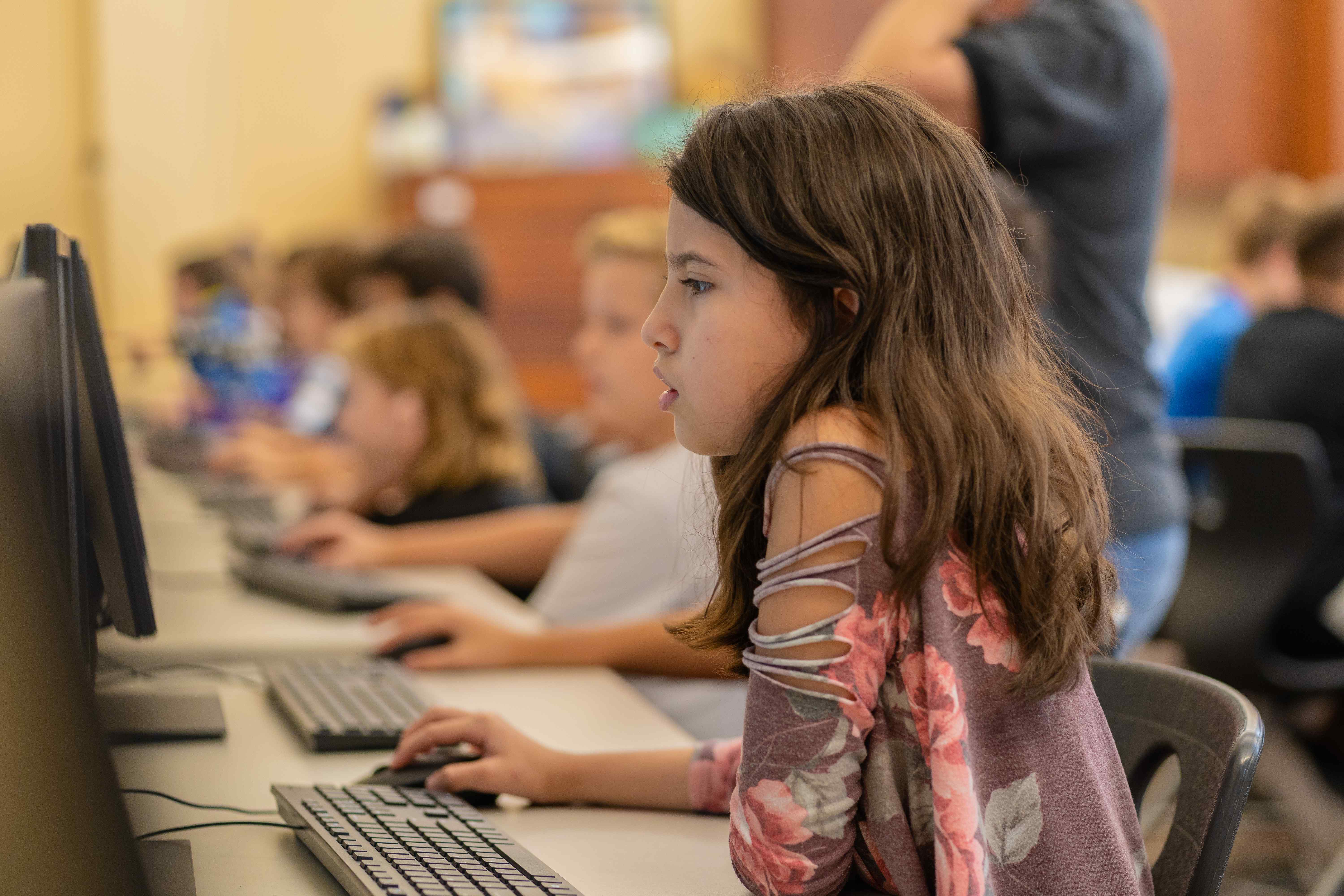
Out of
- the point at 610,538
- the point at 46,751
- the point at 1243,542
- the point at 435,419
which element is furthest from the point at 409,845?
the point at 1243,542

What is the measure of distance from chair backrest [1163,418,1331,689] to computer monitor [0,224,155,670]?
172 centimetres

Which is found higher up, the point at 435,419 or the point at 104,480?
the point at 104,480

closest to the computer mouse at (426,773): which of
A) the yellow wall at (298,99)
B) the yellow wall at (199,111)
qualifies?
the yellow wall at (199,111)

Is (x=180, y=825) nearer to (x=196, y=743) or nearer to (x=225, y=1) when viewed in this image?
(x=196, y=743)

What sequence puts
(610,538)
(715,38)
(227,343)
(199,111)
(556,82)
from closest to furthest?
(610,538) → (227,343) → (199,111) → (556,82) → (715,38)

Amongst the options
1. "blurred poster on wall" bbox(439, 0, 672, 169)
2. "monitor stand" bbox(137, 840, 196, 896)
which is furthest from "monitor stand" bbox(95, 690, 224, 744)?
"blurred poster on wall" bbox(439, 0, 672, 169)

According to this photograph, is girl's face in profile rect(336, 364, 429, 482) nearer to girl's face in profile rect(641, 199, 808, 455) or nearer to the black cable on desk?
the black cable on desk

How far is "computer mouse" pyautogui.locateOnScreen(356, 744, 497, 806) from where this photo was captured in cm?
86

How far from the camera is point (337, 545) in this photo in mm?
1847

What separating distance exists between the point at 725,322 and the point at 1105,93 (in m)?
0.71

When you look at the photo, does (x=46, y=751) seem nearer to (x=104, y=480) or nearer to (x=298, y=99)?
(x=104, y=480)

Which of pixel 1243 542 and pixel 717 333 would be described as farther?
pixel 1243 542

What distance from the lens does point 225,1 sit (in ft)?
17.3

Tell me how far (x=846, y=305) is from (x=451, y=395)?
4.70ft
